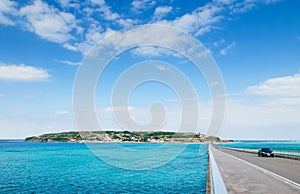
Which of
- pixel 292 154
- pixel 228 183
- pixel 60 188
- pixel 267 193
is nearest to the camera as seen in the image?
pixel 267 193

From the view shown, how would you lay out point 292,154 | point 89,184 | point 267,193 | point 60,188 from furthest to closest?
point 292,154 < point 89,184 < point 60,188 < point 267,193

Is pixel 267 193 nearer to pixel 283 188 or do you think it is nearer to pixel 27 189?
pixel 283 188

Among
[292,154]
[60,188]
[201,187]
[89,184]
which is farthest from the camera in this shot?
[292,154]

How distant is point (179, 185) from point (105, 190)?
7.28 meters

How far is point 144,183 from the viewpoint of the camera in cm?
3117

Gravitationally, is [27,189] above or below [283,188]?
below

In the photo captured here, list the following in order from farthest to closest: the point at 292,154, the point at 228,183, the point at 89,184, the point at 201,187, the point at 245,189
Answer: the point at 292,154 < the point at 89,184 < the point at 201,187 < the point at 228,183 < the point at 245,189

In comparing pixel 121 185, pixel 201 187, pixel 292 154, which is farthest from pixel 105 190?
pixel 292 154

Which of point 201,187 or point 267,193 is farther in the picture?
point 201,187

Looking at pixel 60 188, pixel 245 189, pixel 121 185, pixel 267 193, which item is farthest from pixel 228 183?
pixel 60 188

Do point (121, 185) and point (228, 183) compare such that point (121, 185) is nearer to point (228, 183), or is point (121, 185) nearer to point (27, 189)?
point (27, 189)

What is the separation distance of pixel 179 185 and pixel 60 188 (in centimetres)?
1210

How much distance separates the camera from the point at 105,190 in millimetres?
27578

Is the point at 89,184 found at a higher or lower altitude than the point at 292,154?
lower
